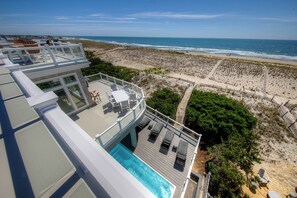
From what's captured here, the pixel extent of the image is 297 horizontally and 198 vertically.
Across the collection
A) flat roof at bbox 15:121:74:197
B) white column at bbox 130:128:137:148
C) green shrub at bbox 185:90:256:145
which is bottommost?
green shrub at bbox 185:90:256:145

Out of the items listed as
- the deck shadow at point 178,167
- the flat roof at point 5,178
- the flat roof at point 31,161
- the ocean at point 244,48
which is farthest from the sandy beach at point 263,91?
the ocean at point 244,48

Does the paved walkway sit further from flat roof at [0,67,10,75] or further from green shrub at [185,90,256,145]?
→ flat roof at [0,67,10,75]

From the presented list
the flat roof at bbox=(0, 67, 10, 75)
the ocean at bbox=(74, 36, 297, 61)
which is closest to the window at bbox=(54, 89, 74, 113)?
the flat roof at bbox=(0, 67, 10, 75)

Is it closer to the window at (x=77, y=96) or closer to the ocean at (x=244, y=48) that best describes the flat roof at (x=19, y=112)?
the window at (x=77, y=96)

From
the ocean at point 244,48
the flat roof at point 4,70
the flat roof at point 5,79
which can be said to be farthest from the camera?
the ocean at point 244,48

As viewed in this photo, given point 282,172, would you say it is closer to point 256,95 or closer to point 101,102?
point 256,95

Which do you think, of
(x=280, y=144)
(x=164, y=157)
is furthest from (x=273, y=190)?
(x=164, y=157)

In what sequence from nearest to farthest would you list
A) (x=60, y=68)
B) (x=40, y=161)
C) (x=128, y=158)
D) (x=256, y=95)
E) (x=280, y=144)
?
(x=40, y=161) → (x=60, y=68) → (x=128, y=158) → (x=280, y=144) → (x=256, y=95)

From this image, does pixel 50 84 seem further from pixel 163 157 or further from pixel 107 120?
pixel 163 157
